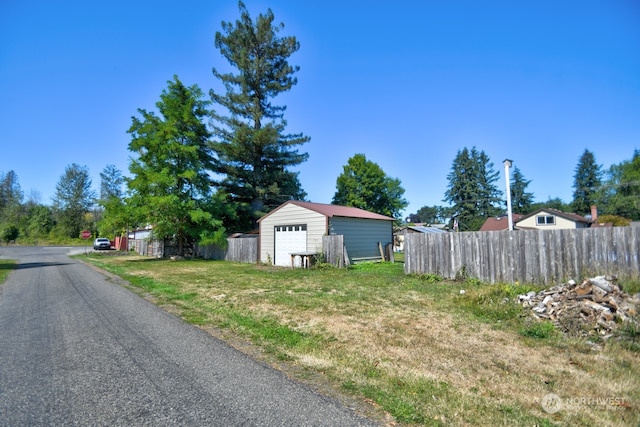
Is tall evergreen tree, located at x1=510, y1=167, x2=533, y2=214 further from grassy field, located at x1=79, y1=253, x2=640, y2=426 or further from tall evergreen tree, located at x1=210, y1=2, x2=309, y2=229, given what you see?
grassy field, located at x1=79, y1=253, x2=640, y2=426

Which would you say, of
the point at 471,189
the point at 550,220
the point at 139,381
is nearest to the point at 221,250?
the point at 139,381

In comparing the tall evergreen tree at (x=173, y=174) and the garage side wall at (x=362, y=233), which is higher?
the tall evergreen tree at (x=173, y=174)

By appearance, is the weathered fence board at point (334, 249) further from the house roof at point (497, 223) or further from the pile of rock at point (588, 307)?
the house roof at point (497, 223)

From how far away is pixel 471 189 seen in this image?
5072 centimetres

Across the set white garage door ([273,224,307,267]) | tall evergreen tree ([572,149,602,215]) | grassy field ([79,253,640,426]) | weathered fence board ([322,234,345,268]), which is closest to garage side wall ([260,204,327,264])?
white garage door ([273,224,307,267])

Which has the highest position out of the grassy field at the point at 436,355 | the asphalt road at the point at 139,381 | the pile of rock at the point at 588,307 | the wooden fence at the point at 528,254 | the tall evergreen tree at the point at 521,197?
the tall evergreen tree at the point at 521,197

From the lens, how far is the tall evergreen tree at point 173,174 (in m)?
20.8

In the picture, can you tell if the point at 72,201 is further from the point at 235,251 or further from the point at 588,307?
the point at 588,307

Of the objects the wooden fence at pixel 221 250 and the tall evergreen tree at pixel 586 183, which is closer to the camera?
the wooden fence at pixel 221 250

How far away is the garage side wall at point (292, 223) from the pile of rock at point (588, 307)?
35.8 feet

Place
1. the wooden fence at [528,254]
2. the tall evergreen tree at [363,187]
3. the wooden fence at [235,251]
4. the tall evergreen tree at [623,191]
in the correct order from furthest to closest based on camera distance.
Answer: the tall evergreen tree at [623,191] < the tall evergreen tree at [363,187] < the wooden fence at [235,251] < the wooden fence at [528,254]

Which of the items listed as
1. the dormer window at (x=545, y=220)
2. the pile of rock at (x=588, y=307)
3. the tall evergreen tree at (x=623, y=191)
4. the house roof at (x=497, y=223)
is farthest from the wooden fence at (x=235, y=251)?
the tall evergreen tree at (x=623, y=191)

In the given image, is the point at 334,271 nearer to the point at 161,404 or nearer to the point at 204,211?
the point at 161,404

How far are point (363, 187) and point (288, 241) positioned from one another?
29394 mm
